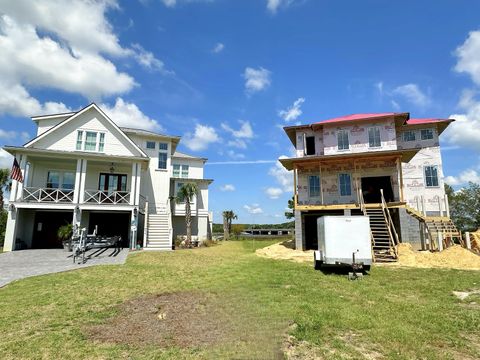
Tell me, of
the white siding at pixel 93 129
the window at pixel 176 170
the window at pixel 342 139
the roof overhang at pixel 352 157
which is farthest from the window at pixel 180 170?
the window at pixel 342 139

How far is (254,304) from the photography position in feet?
23.5

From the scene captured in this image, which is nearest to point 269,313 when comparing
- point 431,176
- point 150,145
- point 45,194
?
point 45,194

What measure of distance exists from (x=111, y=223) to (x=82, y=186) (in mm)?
4821

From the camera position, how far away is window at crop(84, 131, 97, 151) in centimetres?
2177

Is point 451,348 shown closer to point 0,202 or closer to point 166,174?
point 166,174

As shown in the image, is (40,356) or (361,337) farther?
(361,337)

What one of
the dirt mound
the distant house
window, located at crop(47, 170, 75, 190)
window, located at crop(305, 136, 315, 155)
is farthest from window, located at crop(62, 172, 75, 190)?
the dirt mound

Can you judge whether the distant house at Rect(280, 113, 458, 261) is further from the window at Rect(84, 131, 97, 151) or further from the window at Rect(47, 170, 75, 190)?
the window at Rect(47, 170, 75, 190)

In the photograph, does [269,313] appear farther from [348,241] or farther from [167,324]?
[348,241]

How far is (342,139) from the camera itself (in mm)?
24203

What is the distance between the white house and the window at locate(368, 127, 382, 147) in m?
17.3

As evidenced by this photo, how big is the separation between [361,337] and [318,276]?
6.15 metres

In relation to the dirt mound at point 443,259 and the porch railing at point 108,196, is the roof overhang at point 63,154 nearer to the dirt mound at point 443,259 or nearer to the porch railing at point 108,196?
the porch railing at point 108,196

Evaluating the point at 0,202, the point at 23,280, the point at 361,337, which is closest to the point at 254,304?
the point at 361,337
